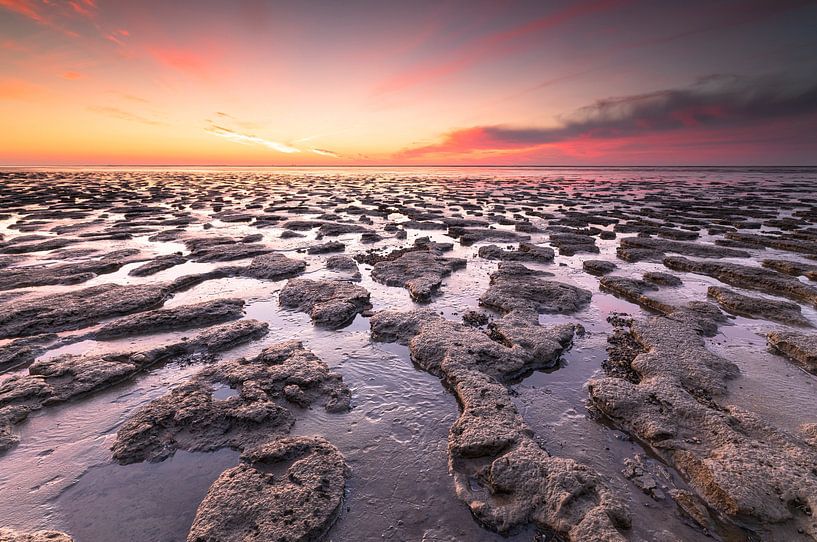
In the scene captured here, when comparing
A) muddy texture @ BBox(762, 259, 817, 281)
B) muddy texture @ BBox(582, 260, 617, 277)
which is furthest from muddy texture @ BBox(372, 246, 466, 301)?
muddy texture @ BBox(762, 259, 817, 281)

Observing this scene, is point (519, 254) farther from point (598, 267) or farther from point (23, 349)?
point (23, 349)

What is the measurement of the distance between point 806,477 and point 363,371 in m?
5.34

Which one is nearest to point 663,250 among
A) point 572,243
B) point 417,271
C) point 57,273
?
point 572,243

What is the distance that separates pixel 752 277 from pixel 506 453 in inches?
421

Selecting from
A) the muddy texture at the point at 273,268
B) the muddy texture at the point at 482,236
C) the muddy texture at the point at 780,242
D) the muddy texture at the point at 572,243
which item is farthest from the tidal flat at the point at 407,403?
the muddy texture at the point at 482,236

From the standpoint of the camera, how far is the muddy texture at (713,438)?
11.0 ft

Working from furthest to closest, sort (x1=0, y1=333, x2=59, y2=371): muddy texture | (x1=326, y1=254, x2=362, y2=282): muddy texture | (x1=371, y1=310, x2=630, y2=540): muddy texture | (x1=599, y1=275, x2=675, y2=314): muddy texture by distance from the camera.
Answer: (x1=326, y1=254, x2=362, y2=282): muddy texture
(x1=599, y1=275, x2=675, y2=314): muddy texture
(x1=0, y1=333, x2=59, y2=371): muddy texture
(x1=371, y1=310, x2=630, y2=540): muddy texture

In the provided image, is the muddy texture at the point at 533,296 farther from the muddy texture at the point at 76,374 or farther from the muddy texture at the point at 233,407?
the muddy texture at the point at 76,374

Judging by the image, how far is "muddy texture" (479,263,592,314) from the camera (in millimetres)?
8211

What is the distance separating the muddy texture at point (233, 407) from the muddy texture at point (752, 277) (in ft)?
37.7

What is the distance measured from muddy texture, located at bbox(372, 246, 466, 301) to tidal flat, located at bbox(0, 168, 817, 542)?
0.36ft

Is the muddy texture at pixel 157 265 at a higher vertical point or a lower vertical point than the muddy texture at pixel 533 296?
higher

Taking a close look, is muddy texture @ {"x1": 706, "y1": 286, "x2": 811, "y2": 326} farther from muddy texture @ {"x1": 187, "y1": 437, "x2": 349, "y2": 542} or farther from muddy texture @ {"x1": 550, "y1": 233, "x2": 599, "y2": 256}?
muddy texture @ {"x1": 187, "y1": 437, "x2": 349, "y2": 542}

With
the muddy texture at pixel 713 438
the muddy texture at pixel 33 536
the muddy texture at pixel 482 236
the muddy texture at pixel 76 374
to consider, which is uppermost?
the muddy texture at pixel 482 236
